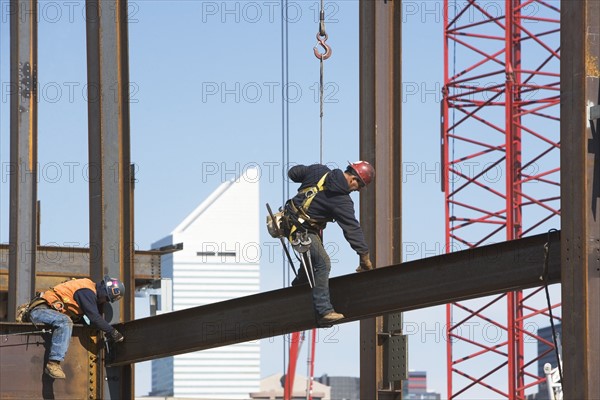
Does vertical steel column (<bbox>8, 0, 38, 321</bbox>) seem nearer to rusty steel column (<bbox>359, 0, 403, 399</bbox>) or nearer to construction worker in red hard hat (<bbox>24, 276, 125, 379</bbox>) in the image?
construction worker in red hard hat (<bbox>24, 276, 125, 379</bbox>)

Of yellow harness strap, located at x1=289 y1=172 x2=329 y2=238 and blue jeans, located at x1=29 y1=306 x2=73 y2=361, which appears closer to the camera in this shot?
yellow harness strap, located at x1=289 y1=172 x2=329 y2=238

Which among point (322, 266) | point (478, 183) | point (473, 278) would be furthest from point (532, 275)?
point (478, 183)

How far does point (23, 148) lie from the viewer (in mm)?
22531

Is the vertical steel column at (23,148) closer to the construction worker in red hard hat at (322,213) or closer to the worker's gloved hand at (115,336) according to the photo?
the worker's gloved hand at (115,336)

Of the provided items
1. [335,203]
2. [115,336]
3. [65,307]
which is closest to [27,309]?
[65,307]

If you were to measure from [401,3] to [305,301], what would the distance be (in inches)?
196

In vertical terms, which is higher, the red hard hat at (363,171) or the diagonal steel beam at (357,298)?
the red hard hat at (363,171)

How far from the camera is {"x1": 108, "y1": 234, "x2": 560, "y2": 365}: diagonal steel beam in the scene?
1202cm

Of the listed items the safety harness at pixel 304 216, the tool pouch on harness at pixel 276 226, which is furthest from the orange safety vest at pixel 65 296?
the safety harness at pixel 304 216

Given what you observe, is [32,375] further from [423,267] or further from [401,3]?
[401,3]

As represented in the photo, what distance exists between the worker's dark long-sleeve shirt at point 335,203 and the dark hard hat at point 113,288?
3144mm

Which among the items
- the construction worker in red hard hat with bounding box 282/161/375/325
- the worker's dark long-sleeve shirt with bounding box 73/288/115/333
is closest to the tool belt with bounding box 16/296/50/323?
the worker's dark long-sleeve shirt with bounding box 73/288/115/333

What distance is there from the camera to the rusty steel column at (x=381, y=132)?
16.8 metres

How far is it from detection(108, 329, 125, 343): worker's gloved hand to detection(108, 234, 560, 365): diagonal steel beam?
134mm
